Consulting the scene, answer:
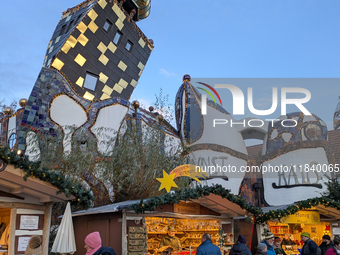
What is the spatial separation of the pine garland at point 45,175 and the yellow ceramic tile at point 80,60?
9.82 meters

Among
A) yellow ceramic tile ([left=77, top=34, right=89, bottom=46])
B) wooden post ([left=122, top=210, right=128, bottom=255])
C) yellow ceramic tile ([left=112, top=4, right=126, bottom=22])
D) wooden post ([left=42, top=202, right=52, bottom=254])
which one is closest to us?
wooden post ([left=42, top=202, right=52, bottom=254])

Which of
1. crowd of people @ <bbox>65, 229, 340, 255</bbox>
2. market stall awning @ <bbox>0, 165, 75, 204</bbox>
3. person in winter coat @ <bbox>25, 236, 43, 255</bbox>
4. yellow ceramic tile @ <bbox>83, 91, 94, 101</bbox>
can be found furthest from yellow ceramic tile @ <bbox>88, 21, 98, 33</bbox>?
person in winter coat @ <bbox>25, 236, 43, 255</bbox>

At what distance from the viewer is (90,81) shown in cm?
1605

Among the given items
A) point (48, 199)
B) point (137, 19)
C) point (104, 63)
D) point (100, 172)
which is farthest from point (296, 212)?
point (137, 19)

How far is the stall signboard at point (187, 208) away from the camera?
924cm

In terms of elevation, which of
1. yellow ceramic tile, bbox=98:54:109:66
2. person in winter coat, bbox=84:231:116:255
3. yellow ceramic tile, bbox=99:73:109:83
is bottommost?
person in winter coat, bbox=84:231:116:255

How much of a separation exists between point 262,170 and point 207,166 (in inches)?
113

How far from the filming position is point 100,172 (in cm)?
1234

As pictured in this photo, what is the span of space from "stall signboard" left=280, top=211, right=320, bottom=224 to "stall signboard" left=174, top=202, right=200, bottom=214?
3.15 metres

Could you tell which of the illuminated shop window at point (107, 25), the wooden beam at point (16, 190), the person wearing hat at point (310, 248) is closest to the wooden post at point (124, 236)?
the wooden beam at point (16, 190)

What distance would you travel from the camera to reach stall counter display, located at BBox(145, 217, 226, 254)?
29.9 ft

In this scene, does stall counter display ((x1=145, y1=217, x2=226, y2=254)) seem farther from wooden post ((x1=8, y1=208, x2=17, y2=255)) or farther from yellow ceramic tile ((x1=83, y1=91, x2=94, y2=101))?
yellow ceramic tile ((x1=83, y1=91, x2=94, y2=101))

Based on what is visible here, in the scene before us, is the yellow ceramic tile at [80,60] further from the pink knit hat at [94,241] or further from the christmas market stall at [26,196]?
the pink knit hat at [94,241]

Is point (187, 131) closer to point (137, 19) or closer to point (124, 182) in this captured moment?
point (124, 182)
